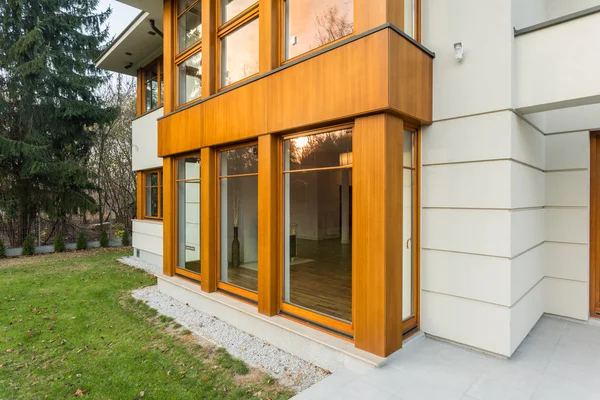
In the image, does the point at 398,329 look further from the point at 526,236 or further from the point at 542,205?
the point at 542,205

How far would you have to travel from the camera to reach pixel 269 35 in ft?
13.2

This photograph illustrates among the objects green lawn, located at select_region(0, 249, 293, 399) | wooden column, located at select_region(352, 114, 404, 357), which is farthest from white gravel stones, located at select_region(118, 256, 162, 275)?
wooden column, located at select_region(352, 114, 404, 357)

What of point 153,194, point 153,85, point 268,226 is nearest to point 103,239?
point 153,194

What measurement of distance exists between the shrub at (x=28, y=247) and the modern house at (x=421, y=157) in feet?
29.8

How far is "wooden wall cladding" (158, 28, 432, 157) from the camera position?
293 centimetres

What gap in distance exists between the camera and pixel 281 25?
408 centimetres

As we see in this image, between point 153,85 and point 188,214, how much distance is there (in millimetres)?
5274

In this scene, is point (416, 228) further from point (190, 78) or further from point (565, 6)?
point (190, 78)

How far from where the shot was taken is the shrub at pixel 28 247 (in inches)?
408

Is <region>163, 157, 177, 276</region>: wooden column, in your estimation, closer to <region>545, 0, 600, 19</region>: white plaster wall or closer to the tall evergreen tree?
<region>545, 0, 600, 19</region>: white plaster wall

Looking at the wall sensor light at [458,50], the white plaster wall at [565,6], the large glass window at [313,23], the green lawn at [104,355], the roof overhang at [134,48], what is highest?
the roof overhang at [134,48]

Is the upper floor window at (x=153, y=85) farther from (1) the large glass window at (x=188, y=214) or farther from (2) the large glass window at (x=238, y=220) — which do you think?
(2) the large glass window at (x=238, y=220)

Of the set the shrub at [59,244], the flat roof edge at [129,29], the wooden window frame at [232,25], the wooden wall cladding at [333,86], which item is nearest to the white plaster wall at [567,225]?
the wooden wall cladding at [333,86]

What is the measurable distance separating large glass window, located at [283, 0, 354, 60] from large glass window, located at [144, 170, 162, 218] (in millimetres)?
6213
